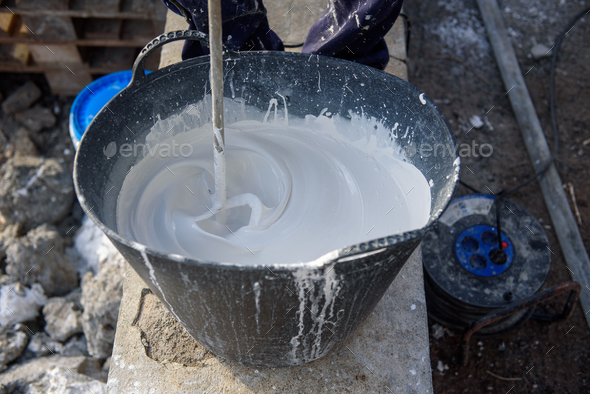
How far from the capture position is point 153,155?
5.63ft

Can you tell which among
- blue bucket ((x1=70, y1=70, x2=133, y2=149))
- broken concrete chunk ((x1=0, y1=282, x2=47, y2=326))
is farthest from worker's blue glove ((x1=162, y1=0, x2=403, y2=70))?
broken concrete chunk ((x1=0, y1=282, x2=47, y2=326))

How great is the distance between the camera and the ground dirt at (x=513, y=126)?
7.34 ft

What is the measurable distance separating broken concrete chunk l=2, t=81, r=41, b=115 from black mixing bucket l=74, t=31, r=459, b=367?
1.98m

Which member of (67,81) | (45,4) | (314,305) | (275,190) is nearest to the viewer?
(314,305)

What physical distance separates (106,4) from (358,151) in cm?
196

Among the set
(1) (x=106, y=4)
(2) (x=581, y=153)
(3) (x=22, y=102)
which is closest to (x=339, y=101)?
(1) (x=106, y=4)

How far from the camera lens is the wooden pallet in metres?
2.70

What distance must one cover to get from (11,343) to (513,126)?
128 inches

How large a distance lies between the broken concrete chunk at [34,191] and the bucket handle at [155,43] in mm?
1423

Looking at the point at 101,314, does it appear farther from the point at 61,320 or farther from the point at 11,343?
the point at 11,343

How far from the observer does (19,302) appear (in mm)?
2197

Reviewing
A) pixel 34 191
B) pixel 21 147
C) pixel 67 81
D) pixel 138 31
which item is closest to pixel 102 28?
pixel 138 31

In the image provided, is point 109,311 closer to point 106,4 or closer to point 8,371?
point 8,371

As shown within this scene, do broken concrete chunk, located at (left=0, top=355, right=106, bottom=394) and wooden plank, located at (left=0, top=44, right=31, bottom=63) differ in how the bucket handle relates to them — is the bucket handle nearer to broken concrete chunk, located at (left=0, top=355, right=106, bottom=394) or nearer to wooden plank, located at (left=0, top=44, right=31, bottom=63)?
broken concrete chunk, located at (left=0, top=355, right=106, bottom=394)
